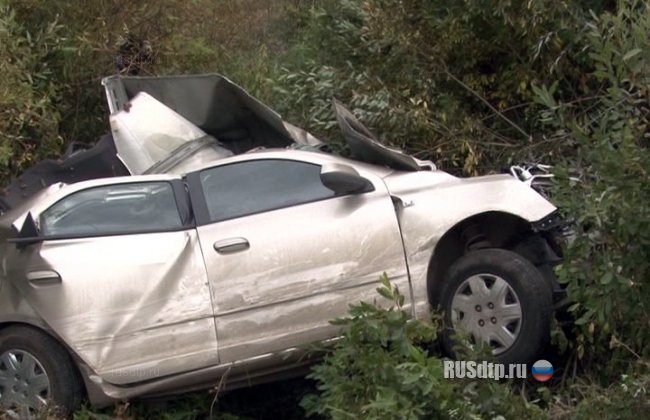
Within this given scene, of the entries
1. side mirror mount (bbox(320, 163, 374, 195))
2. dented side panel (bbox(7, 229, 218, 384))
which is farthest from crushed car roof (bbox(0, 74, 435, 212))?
dented side panel (bbox(7, 229, 218, 384))

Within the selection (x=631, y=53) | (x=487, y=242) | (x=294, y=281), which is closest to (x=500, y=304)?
(x=487, y=242)

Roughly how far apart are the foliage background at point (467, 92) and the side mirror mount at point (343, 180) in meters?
1.09

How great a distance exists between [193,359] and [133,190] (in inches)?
45.4

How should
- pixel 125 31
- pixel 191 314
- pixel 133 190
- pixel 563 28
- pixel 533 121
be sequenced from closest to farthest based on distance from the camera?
pixel 191 314 → pixel 133 190 → pixel 563 28 → pixel 533 121 → pixel 125 31

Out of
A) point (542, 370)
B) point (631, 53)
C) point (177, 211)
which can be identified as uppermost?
point (631, 53)

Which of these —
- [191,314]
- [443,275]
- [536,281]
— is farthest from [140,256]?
[536,281]

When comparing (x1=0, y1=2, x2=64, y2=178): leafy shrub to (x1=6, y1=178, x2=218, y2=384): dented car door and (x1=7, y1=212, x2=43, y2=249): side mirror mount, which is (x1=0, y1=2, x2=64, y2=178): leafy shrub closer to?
(x1=7, y1=212, x2=43, y2=249): side mirror mount

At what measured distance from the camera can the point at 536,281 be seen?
6262 mm

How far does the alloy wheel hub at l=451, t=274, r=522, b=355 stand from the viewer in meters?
6.30

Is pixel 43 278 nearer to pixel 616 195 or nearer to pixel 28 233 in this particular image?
pixel 28 233

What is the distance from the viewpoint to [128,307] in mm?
6289

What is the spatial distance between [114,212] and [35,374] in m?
1.08

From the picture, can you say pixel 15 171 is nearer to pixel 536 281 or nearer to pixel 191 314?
pixel 191 314
